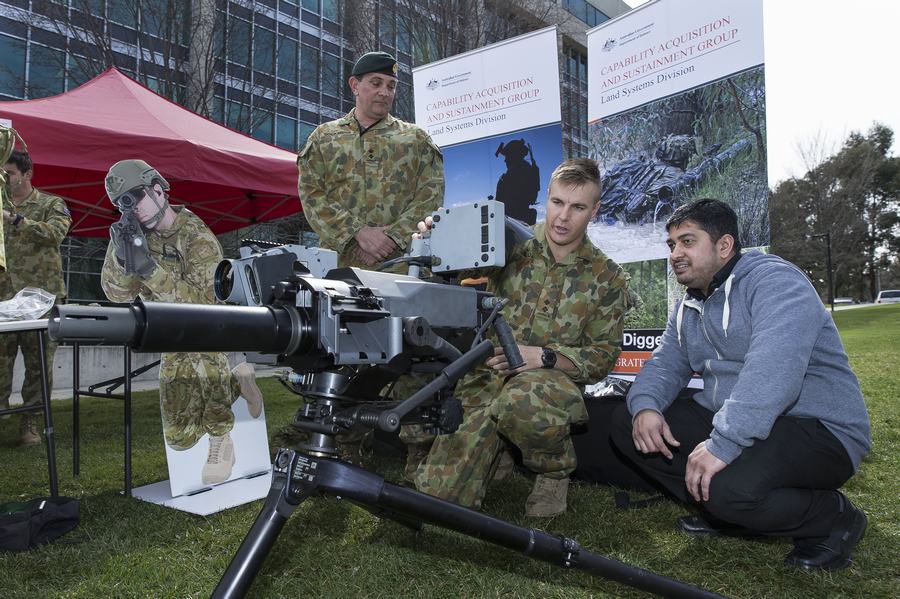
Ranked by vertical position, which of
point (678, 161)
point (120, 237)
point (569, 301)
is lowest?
point (569, 301)

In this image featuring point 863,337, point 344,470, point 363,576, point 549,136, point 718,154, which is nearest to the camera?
point 344,470

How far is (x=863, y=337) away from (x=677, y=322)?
46.8ft

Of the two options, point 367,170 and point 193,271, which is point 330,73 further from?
point 193,271

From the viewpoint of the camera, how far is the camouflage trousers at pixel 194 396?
3.28 meters

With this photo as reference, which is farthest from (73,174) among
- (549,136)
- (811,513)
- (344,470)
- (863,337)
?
(863,337)

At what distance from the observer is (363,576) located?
82.6 inches

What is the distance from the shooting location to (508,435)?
254cm

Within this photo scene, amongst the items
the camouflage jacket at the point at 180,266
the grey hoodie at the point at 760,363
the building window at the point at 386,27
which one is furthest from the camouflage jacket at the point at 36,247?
the building window at the point at 386,27

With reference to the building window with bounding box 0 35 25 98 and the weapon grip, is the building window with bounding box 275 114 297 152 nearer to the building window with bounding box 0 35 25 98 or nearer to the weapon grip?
the building window with bounding box 0 35 25 98

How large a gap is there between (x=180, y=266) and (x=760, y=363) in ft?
9.45

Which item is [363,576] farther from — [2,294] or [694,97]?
[2,294]

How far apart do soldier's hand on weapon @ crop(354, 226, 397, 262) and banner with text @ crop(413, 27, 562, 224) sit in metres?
2.17

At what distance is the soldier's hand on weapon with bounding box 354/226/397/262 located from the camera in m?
3.18

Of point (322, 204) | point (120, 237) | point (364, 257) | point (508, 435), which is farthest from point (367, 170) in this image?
point (508, 435)
